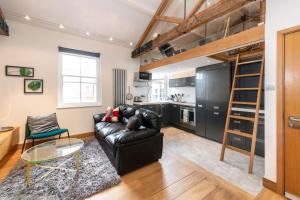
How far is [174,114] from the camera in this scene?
4977 millimetres

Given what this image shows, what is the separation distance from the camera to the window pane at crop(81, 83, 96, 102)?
4113mm

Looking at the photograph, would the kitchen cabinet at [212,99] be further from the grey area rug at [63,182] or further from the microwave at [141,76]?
the grey area rug at [63,182]

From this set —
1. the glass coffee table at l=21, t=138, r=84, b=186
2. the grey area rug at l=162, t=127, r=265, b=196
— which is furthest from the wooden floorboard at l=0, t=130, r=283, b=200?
the glass coffee table at l=21, t=138, r=84, b=186

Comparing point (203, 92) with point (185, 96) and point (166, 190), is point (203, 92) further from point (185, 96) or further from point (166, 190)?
point (166, 190)

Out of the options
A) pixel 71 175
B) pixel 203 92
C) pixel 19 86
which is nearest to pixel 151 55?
Answer: pixel 203 92

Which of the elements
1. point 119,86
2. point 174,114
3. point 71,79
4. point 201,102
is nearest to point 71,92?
point 71,79

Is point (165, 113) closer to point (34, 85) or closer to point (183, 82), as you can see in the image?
point (183, 82)

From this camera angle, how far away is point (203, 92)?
385cm

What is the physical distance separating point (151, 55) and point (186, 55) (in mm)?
2122

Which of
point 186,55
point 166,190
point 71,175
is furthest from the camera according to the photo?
point 186,55

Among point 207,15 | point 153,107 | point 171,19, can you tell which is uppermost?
point 171,19

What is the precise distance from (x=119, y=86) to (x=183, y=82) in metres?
2.25

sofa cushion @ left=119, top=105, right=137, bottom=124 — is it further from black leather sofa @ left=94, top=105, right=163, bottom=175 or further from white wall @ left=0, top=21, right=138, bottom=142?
white wall @ left=0, top=21, right=138, bottom=142

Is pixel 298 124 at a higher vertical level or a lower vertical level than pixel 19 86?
lower
